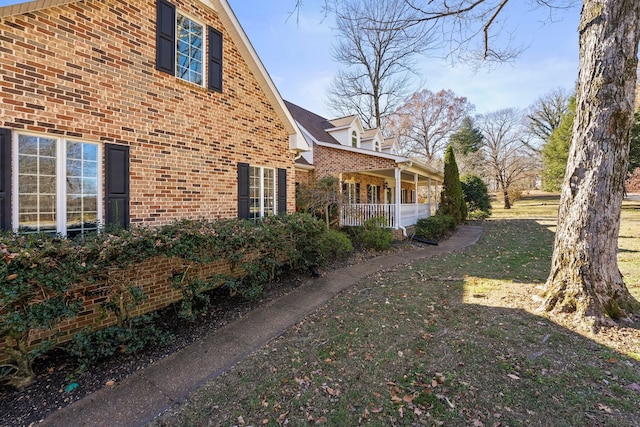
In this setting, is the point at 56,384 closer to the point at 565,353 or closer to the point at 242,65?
the point at 565,353

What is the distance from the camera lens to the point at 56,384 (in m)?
3.51

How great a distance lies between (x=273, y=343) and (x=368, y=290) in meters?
2.90

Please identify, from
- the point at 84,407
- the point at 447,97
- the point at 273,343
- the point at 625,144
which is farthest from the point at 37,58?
the point at 447,97

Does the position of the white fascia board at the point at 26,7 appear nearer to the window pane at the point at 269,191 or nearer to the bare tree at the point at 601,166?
the window pane at the point at 269,191

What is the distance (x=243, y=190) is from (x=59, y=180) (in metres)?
3.59

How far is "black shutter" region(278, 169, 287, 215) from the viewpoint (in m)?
8.45

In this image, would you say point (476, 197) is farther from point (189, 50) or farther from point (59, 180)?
point (59, 180)

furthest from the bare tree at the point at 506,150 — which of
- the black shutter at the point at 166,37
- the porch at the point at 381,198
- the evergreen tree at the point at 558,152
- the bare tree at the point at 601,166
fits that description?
the black shutter at the point at 166,37

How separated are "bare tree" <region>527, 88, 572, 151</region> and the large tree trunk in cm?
3960

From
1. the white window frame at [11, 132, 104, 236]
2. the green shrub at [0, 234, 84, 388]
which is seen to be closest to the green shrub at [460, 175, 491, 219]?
the white window frame at [11, 132, 104, 236]

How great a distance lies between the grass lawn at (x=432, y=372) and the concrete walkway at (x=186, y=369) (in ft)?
0.78

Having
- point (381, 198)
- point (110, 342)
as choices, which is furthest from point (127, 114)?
point (381, 198)

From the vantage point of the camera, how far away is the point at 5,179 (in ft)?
12.8

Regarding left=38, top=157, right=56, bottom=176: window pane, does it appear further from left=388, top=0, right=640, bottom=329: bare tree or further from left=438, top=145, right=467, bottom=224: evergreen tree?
left=438, top=145, right=467, bottom=224: evergreen tree
